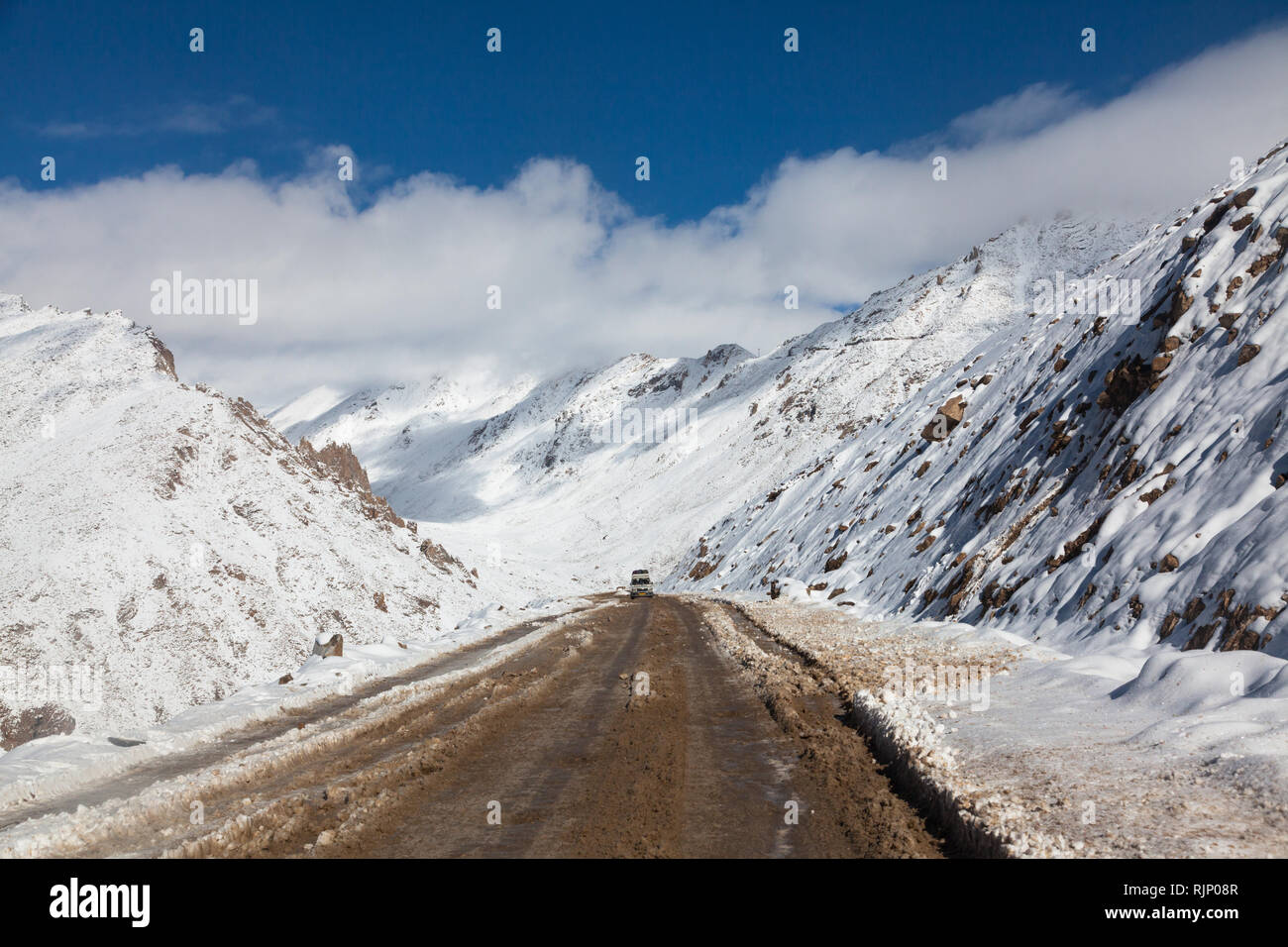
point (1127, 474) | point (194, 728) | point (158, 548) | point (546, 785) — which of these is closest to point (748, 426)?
point (158, 548)

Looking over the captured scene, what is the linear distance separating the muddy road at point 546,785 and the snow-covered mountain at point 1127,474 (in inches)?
260

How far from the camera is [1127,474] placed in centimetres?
1780

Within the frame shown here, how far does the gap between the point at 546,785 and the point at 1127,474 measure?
55.0 feet

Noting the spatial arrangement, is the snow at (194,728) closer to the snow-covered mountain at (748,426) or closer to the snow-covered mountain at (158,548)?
the snow-covered mountain at (158,548)

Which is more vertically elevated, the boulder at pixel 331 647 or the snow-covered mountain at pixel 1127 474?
the snow-covered mountain at pixel 1127 474

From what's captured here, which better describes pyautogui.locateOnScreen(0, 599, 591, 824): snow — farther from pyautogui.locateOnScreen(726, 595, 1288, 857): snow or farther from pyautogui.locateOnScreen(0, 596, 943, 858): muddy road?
pyautogui.locateOnScreen(726, 595, 1288, 857): snow

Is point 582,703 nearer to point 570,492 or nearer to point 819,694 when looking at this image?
point 819,694

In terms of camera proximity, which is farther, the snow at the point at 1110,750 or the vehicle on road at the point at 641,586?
the vehicle on road at the point at 641,586

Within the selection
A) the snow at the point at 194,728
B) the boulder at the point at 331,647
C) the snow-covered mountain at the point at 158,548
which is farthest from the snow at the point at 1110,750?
the snow-covered mountain at the point at 158,548

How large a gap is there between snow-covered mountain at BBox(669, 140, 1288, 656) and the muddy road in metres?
6.60

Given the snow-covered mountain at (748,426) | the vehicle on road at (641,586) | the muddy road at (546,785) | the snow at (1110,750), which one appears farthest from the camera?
the snow-covered mountain at (748,426)

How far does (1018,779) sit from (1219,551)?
27.9ft

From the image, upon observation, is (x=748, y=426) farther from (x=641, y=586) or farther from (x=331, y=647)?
(x=331, y=647)

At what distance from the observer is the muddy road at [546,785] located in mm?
6184
